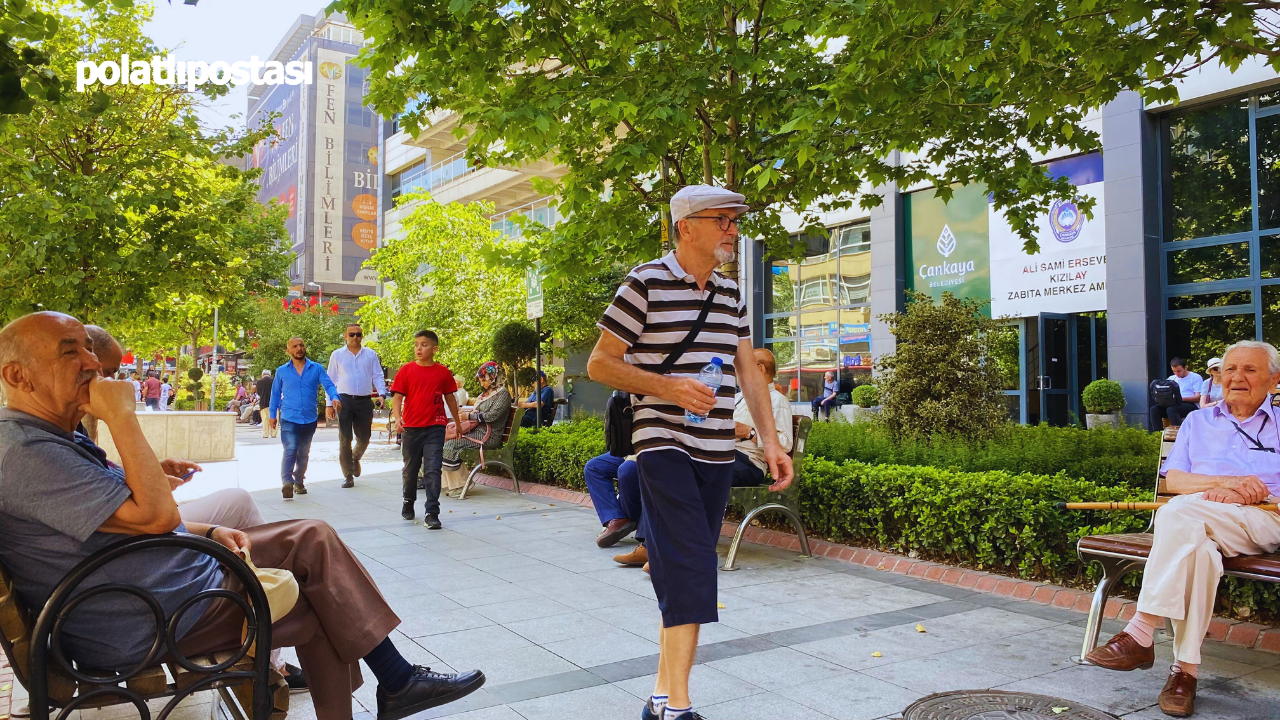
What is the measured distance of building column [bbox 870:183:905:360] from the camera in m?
21.6

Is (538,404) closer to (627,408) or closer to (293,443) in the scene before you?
(293,443)

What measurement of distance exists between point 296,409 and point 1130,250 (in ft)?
47.6

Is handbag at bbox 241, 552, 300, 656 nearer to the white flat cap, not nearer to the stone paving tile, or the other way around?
the stone paving tile

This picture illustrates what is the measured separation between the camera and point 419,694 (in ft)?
10.8

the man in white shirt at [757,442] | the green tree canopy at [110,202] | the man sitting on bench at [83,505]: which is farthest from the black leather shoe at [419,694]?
the green tree canopy at [110,202]

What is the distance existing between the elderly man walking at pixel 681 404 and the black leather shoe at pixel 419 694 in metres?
0.72

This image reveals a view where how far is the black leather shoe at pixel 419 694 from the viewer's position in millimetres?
3266

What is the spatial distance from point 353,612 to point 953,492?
443cm

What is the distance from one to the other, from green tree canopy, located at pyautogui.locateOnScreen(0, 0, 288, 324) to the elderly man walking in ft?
22.5

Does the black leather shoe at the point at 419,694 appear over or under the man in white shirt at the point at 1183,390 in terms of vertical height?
under

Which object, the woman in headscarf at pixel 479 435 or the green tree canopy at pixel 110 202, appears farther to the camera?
the woman in headscarf at pixel 479 435

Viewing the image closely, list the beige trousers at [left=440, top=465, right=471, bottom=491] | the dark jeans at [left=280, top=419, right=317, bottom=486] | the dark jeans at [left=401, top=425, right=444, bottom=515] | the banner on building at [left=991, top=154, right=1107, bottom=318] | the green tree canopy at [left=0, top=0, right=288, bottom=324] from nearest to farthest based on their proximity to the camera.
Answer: the green tree canopy at [left=0, top=0, right=288, bottom=324] → the dark jeans at [left=401, top=425, right=444, bottom=515] → the dark jeans at [left=280, top=419, right=317, bottom=486] → the beige trousers at [left=440, top=465, right=471, bottom=491] → the banner on building at [left=991, top=154, right=1107, bottom=318]

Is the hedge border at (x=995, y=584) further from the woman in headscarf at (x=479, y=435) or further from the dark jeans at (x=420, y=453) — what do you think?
the woman in headscarf at (x=479, y=435)

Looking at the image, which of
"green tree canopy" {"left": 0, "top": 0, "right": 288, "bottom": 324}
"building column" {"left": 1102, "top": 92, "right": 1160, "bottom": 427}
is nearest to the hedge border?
"green tree canopy" {"left": 0, "top": 0, "right": 288, "bottom": 324}
